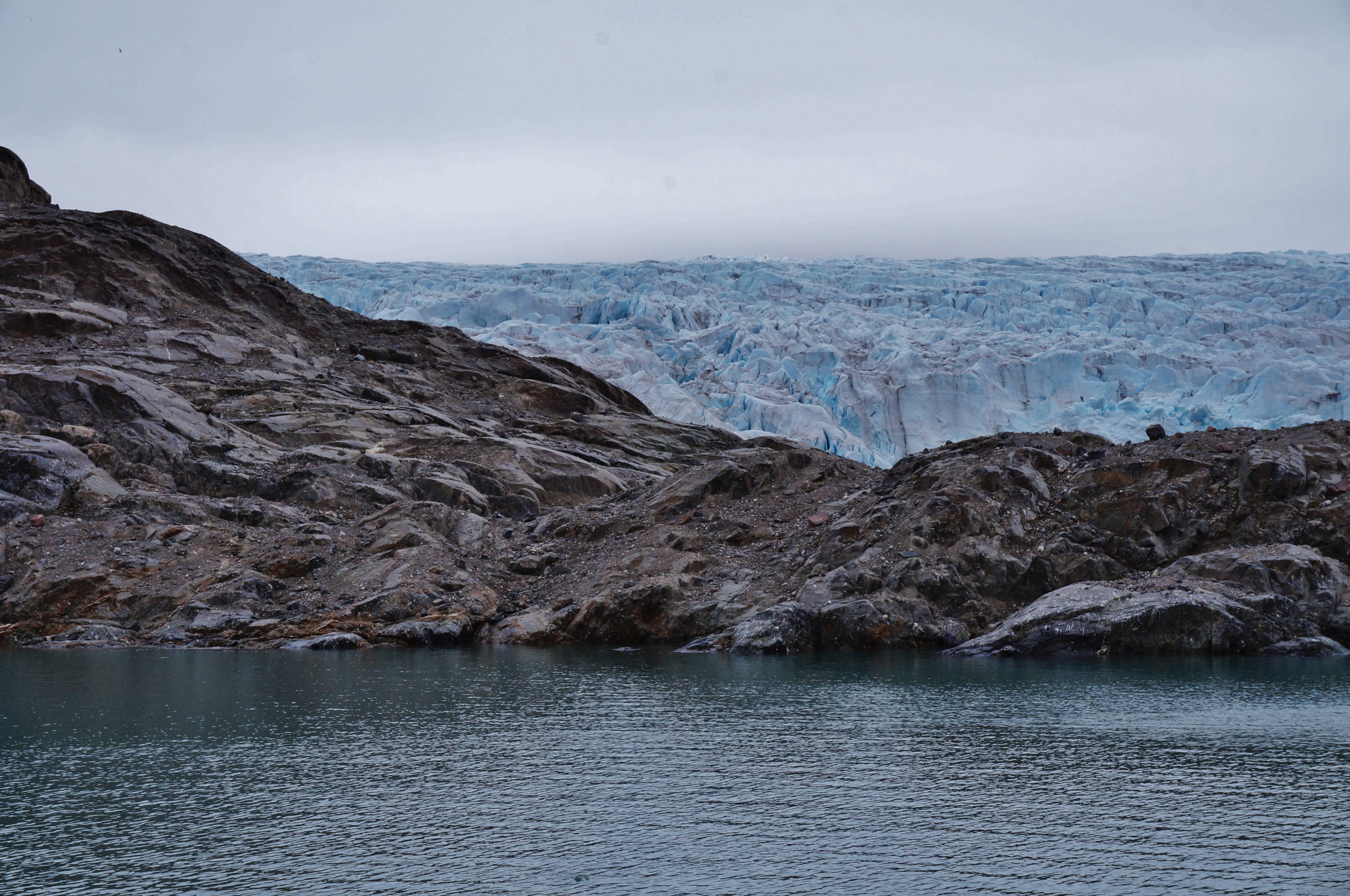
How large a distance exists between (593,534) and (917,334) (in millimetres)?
57684

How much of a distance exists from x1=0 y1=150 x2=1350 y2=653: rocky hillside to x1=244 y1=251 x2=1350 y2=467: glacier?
109ft

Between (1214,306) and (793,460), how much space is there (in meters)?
62.6

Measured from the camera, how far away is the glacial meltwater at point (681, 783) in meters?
12.3

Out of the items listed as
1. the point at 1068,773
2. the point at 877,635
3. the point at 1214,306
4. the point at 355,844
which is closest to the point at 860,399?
the point at 1214,306

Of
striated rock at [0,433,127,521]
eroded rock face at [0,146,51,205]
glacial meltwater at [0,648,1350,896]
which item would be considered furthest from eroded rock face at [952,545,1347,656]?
eroded rock face at [0,146,51,205]

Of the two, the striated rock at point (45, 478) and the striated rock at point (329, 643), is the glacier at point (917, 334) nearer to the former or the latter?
the striated rock at point (45, 478)

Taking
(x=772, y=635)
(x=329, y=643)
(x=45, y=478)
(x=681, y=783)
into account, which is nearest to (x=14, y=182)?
(x=45, y=478)

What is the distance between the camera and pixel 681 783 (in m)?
16.5

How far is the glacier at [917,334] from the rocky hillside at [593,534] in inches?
1310

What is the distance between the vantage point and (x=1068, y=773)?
16.8 meters

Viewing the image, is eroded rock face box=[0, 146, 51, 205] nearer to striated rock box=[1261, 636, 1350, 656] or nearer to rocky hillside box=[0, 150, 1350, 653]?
rocky hillside box=[0, 150, 1350, 653]

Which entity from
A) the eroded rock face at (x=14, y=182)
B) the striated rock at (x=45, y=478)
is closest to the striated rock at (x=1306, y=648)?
the striated rock at (x=45, y=478)

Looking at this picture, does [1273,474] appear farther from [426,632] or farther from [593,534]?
[426,632]

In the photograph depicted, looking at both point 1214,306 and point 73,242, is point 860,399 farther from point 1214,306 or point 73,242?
point 73,242
